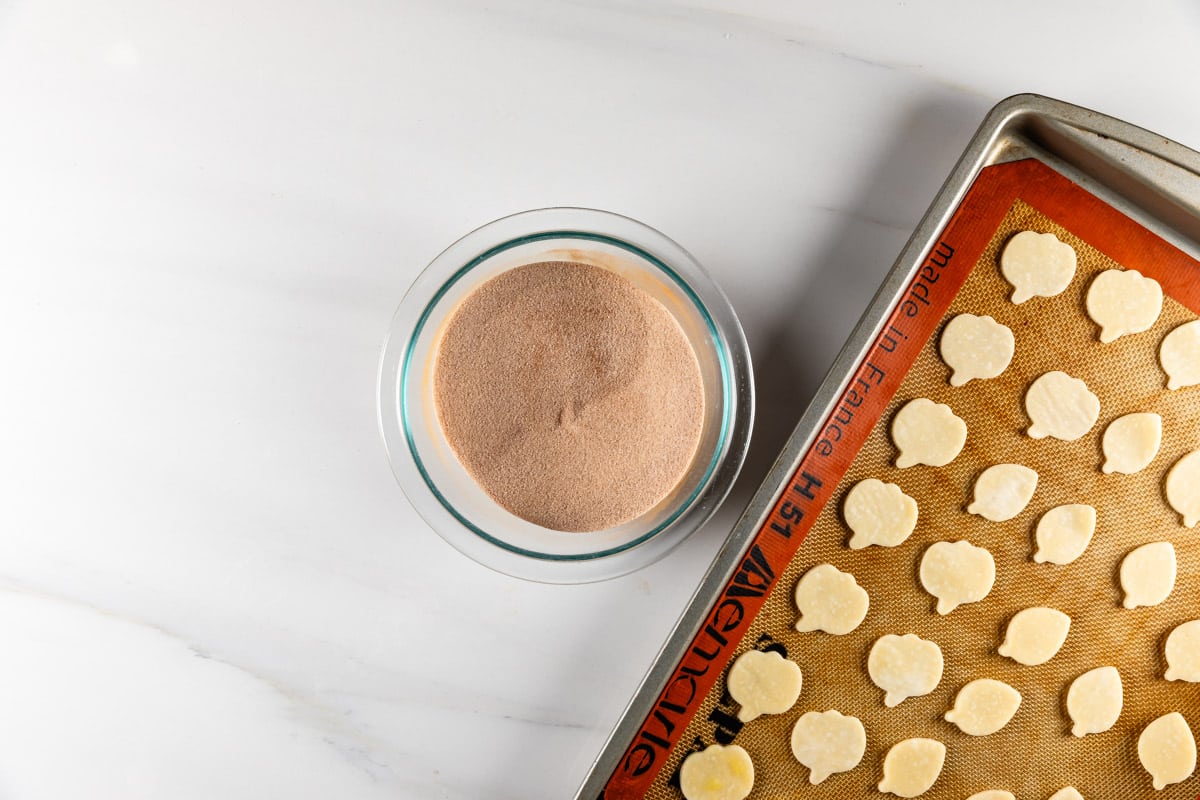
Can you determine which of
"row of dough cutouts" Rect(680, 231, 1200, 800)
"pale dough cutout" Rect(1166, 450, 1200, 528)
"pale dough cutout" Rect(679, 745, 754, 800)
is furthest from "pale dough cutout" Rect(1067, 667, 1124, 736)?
"pale dough cutout" Rect(679, 745, 754, 800)

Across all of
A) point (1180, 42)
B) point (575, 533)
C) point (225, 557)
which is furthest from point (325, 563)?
point (1180, 42)

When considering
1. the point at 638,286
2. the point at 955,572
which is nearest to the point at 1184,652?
the point at 955,572

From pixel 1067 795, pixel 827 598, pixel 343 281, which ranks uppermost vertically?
pixel 343 281

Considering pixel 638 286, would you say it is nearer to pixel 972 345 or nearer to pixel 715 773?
pixel 972 345

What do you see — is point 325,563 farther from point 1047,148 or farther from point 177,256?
point 1047,148

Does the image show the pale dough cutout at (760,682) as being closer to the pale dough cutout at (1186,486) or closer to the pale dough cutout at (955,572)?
the pale dough cutout at (955,572)

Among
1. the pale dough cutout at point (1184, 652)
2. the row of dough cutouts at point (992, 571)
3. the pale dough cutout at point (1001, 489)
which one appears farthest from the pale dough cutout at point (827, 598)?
the pale dough cutout at point (1184, 652)

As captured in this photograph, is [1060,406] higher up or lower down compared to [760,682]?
higher up
